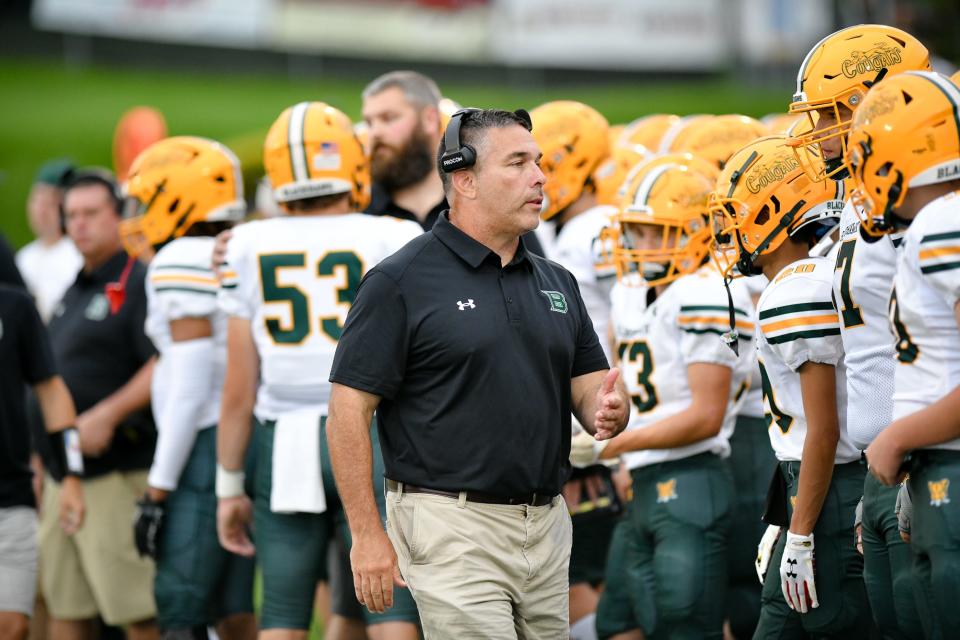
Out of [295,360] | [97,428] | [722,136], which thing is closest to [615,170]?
[722,136]

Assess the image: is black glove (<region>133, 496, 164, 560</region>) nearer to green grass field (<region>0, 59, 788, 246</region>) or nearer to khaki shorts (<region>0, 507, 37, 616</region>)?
khaki shorts (<region>0, 507, 37, 616</region>)

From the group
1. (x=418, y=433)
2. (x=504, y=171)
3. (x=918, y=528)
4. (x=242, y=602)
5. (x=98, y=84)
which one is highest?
(x=98, y=84)

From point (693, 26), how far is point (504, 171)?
19574 millimetres

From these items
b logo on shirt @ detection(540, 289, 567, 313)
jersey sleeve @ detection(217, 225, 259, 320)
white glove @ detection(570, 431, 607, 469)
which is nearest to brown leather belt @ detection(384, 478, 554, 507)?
b logo on shirt @ detection(540, 289, 567, 313)

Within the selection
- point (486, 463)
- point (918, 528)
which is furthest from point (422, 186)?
point (918, 528)

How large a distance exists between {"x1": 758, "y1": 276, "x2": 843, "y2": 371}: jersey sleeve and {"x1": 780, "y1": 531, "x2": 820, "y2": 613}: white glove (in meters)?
0.53

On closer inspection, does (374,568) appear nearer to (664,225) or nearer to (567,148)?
(664,225)

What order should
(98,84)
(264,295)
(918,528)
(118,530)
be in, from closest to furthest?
(918,528) < (264,295) < (118,530) < (98,84)

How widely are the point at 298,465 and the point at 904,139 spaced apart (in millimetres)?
2553

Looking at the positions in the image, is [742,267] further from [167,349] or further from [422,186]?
[167,349]

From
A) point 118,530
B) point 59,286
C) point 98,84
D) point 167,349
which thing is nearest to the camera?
point 167,349

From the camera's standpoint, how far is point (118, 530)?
6.32 metres

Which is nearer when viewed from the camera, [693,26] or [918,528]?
[918,528]

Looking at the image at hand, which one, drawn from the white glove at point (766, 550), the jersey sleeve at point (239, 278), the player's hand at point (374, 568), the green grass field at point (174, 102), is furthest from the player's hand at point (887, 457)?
the green grass field at point (174, 102)
